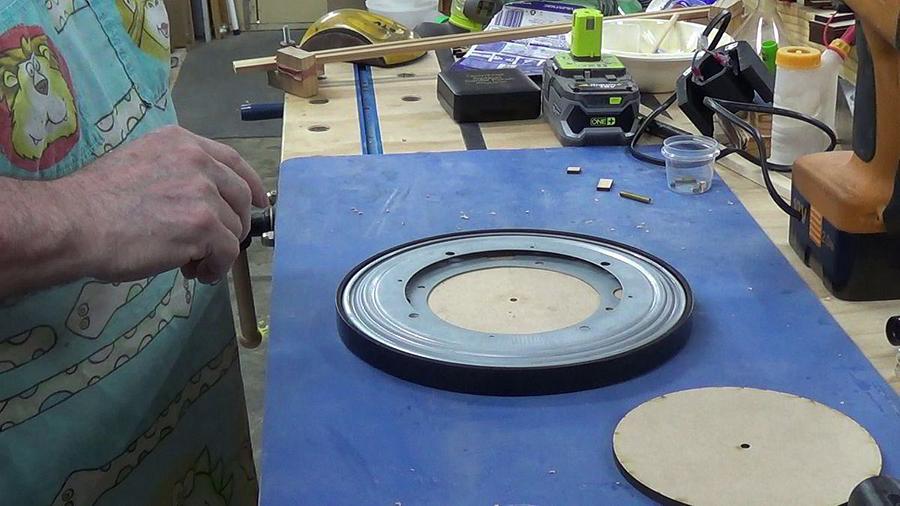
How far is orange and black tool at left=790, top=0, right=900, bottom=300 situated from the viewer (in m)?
0.79

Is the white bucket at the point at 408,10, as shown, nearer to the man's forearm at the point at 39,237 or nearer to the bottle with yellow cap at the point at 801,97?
the bottle with yellow cap at the point at 801,97

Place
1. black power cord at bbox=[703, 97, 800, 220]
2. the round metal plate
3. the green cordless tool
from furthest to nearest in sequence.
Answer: the green cordless tool < black power cord at bbox=[703, 97, 800, 220] < the round metal plate

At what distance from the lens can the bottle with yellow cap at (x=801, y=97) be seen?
44.3 inches

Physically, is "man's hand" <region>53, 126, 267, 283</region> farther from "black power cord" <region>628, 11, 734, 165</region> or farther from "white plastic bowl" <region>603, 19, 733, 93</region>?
"white plastic bowl" <region>603, 19, 733, 93</region>

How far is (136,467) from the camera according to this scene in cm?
87

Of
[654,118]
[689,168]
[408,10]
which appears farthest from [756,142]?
[408,10]

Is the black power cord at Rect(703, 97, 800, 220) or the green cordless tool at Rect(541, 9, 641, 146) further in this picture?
the green cordless tool at Rect(541, 9, 641, 146)

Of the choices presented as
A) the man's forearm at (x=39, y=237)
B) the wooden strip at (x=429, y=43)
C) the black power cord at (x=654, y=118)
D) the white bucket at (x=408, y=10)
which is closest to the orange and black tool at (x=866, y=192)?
the black power cord at (x=654, y=118)

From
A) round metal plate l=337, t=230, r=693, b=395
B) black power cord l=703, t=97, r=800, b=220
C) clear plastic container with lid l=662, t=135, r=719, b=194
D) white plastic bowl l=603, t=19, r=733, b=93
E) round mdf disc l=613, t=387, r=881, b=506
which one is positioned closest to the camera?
round mdf disc l=613, t=387, r=881, b=506

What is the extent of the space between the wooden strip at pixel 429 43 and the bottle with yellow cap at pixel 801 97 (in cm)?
49

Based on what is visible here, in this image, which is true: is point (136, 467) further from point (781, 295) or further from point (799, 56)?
point (799, 56)

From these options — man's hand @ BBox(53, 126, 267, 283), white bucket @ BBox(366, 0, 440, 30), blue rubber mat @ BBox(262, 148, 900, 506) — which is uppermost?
man's hand @ BBox(53, 126, 267, 283)

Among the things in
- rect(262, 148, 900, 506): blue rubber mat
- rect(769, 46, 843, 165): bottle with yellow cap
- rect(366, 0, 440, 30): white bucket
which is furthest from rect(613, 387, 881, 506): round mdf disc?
rect(366, 0, 440, 30): white bucket

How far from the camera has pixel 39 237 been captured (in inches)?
23.7
